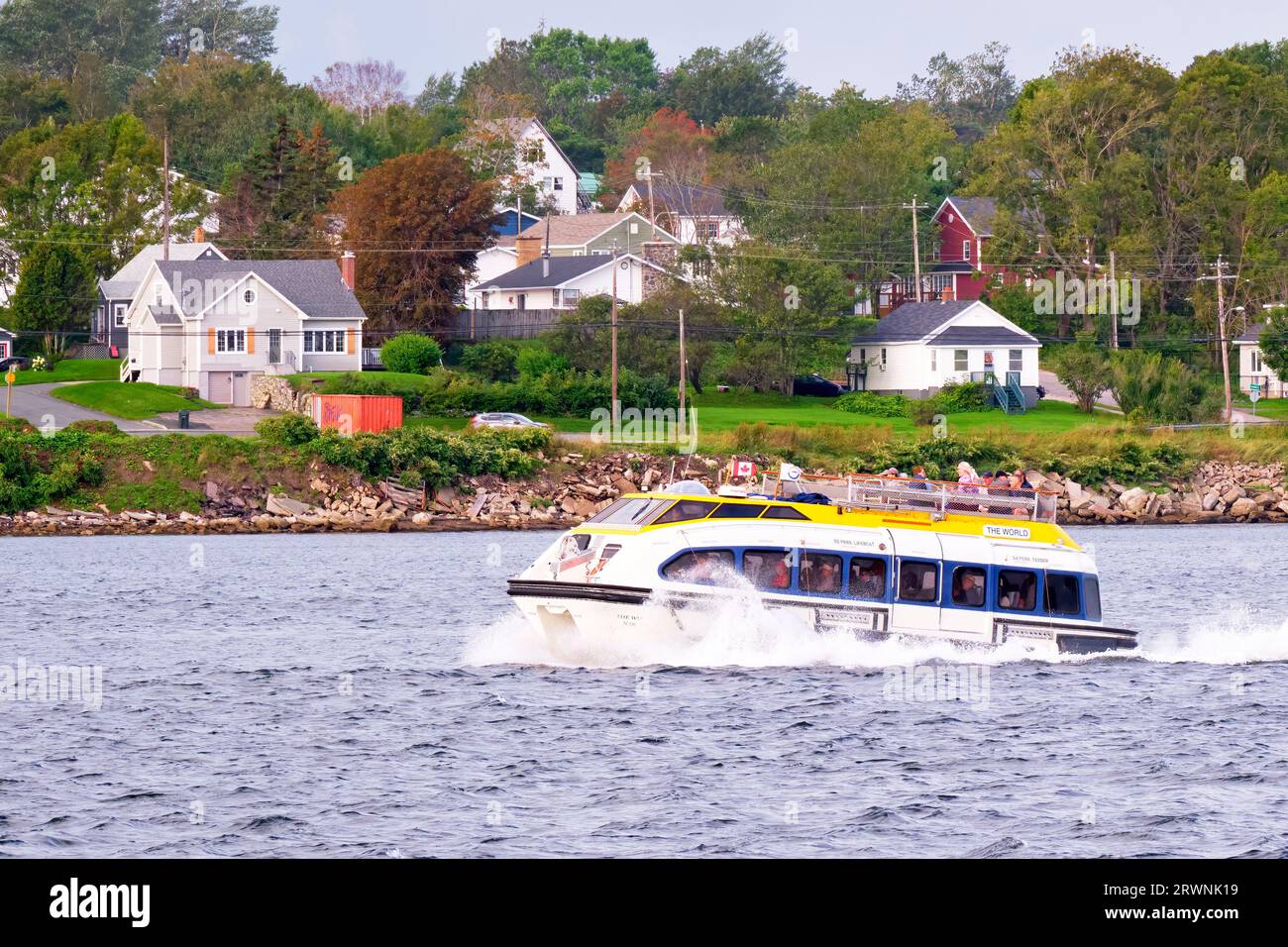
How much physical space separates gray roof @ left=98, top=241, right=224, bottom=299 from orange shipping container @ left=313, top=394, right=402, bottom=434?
2740 cm

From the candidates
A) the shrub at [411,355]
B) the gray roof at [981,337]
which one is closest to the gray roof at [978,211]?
the gray roof at [981,337]

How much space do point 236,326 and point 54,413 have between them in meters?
12.4

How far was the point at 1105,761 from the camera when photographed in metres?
24.0

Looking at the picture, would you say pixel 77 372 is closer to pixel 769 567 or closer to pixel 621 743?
pixel 769 567

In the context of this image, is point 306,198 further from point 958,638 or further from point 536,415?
point 958,638

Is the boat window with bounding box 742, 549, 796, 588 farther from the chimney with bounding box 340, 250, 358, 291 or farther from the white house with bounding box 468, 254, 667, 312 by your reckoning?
the white house with bounding box 468, 254, 667, 312

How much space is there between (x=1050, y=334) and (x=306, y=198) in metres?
47.0

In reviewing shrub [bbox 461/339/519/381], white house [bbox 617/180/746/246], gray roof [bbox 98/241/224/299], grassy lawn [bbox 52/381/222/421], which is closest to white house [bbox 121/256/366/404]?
grassy lawn [bbox 52/381/222/421]

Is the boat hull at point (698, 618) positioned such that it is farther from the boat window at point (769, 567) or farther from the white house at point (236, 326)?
the white house at point (236, 326)

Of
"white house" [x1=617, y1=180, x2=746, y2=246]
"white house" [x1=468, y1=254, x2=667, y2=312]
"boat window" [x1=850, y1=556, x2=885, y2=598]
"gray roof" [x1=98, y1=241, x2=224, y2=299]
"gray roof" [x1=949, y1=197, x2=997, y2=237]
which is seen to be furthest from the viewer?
"white house" [x1=617, y1=180, x2=746, y2=246]

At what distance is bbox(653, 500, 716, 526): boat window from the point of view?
29.4 meters

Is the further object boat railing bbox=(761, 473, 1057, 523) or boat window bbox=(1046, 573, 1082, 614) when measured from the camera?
boat railing bbox=(761, 473, 1057, 523)

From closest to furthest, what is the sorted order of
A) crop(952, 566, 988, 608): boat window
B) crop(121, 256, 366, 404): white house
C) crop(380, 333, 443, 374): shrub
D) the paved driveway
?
crop(952, 566, 988, 608): boat window → the paved driveway → crop(121, 256, 366, 404): white house → crop(380, 333, 443, 374): shrub
